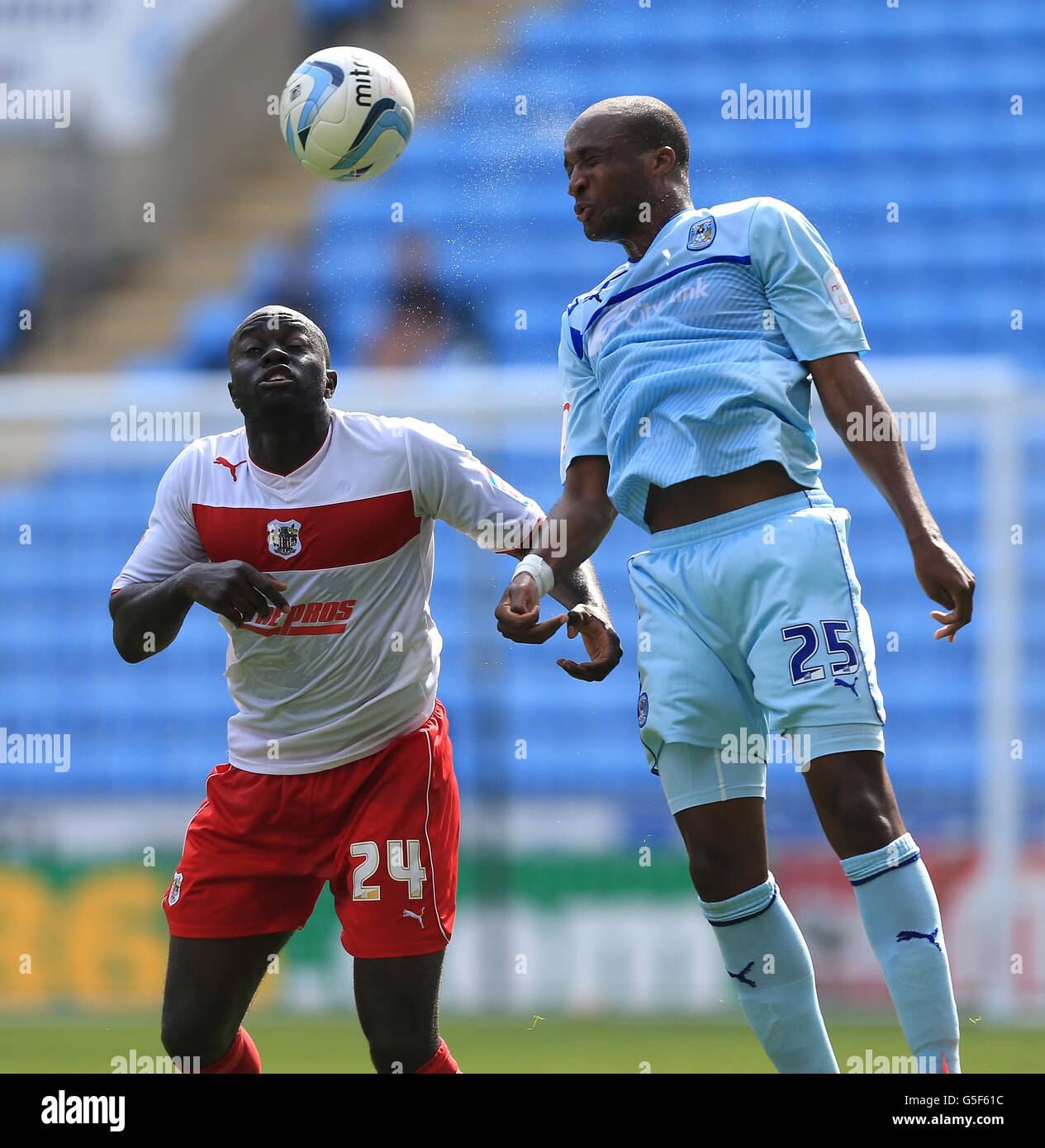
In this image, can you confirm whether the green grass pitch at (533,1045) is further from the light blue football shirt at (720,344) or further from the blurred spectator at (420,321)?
the blurred spectator at (420,321)

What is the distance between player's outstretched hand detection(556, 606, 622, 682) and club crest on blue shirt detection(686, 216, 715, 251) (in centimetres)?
86

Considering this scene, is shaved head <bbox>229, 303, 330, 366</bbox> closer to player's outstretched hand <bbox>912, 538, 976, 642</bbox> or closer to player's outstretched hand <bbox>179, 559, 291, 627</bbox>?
player's outstretched hand <bbox>179, 559, 291, 627</bbox>

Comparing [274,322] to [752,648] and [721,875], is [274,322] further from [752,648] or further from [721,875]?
[721,875]

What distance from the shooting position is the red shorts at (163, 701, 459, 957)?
11.9 ft

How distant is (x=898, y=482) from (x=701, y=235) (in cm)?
72

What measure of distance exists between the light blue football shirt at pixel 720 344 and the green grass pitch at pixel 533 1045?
106 inches

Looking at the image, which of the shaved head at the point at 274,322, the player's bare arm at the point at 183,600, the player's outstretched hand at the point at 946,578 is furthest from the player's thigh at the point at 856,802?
the shaved head at the point at 274,322

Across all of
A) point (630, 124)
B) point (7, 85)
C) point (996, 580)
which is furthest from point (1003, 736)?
point (7, 85)

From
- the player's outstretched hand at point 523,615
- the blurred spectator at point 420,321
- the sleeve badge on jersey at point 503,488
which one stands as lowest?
the player's outstretched hand at point 523,615

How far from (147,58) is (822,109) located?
5269 millimetres

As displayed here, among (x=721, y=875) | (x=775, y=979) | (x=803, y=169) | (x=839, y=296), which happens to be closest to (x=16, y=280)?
(x=803, y=169)

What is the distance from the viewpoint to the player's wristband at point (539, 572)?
3.47m

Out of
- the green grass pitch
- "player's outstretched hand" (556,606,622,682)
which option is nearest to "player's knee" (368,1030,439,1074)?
"player's outstretched hand" (556,606,622,682)
